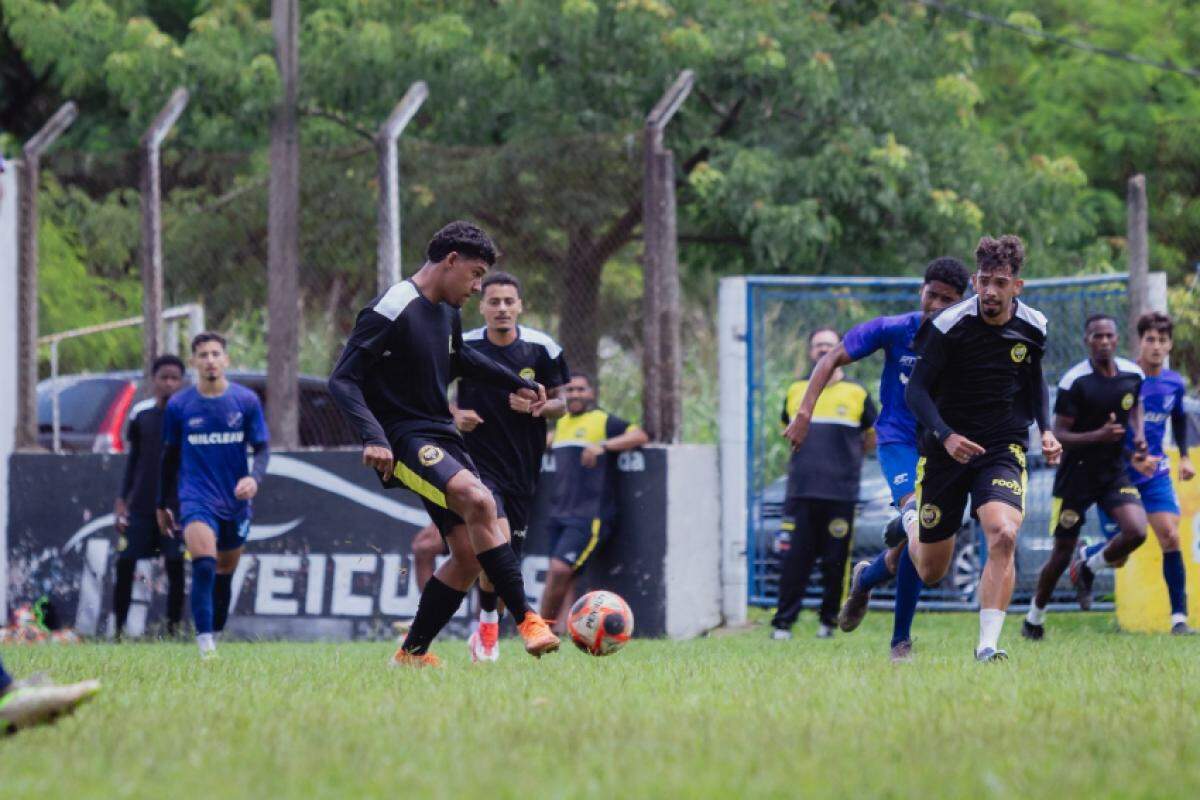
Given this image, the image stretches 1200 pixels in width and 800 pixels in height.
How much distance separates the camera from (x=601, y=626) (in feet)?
27.6

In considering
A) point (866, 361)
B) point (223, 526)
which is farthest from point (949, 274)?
point (866, 361)

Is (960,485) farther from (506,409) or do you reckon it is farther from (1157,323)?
(1157,323)

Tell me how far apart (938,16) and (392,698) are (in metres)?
16.1

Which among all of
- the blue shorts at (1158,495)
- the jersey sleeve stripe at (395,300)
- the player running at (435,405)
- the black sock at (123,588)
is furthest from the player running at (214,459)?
the blue shorts at (1158,495)

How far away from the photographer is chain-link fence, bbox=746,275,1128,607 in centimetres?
1437

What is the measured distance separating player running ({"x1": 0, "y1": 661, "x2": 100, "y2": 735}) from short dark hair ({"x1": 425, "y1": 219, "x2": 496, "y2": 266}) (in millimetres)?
3080

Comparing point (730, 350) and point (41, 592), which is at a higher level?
point (730, 350)

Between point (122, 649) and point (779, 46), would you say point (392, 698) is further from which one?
point (779, 46)

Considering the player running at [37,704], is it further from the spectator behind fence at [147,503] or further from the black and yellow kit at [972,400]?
the spectator behind fence at [147,503]

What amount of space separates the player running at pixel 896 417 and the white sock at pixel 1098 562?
2.68 m

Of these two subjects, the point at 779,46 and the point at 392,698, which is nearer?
the point at 392,698

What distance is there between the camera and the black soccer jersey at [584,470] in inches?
544

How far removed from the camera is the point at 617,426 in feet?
45.7

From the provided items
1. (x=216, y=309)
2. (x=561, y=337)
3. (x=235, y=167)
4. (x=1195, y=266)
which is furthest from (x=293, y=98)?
(x=1195, y=266)
